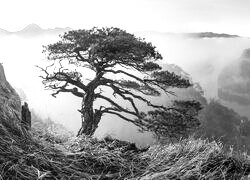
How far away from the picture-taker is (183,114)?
2070 centimetres

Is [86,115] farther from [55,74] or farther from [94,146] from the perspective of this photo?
[94,146]

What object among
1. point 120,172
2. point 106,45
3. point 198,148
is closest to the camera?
point 120,172

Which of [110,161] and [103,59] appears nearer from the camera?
[110,161]

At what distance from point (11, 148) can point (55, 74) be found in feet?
65.4

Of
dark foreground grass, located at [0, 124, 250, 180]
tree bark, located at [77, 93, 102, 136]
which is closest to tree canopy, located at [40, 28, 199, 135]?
tree bark, located at [77, 93, 102, 136]

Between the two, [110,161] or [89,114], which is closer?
[110,161]

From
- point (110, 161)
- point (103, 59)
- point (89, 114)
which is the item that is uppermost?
point (110, 161)

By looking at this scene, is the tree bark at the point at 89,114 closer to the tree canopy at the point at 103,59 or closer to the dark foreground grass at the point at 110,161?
the tree canopy at the point at 103,59

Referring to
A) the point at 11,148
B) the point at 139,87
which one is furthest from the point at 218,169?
the point at 139,87

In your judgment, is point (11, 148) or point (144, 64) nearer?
point (11, 148)

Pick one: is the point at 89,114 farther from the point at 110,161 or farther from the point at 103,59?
the point at 110,161

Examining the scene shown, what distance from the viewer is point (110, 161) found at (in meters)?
3.67

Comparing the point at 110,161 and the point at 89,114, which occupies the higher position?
the point at 110,161

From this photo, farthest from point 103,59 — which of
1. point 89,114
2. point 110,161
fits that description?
point 110,161
